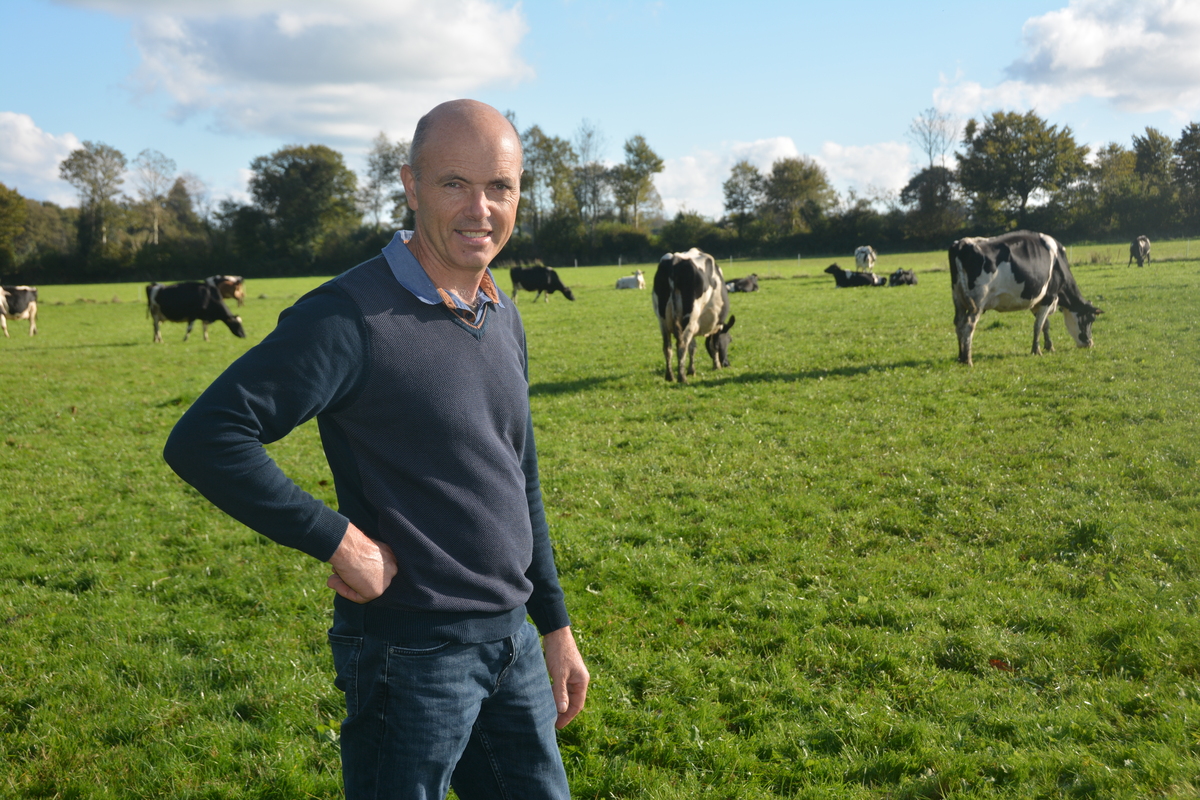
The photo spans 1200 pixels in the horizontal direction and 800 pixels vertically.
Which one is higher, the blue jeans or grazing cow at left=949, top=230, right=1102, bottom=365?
grazing cow at left=949, top=230, right=1102, bottom=365

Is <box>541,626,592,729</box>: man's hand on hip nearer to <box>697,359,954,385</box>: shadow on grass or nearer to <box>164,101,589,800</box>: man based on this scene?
<box>164,101,589,800</box>: man

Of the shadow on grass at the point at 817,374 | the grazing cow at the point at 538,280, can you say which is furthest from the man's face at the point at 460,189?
the grazing cow at the point at 538,280

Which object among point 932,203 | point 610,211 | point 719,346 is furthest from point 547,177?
point 719,346

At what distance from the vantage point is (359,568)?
1.89 meters

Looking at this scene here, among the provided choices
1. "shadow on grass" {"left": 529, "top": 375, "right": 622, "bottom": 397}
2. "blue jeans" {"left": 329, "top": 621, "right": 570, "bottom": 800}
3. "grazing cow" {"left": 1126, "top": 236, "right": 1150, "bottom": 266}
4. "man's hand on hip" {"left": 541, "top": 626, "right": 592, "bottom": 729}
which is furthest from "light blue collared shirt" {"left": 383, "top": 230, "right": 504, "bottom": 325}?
"grazing cow" {"left": 1126, "top": 236, "right": 1150, "bottom": 266}

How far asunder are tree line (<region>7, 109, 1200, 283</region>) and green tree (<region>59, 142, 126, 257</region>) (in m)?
0.14

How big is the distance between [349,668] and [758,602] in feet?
14.1

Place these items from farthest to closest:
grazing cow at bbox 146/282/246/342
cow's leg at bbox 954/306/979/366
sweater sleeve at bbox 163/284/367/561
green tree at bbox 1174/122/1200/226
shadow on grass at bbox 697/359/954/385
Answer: green tree at bbox 1174/122/1200/226, grazing cow at bbox 146/282/246/342, shadow on grass at bbox 697/359/954/385, cow's leg at bbox 954/306/979/366, sweater sleeve at bbox 163/284/367/561

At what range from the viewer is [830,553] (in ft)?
21.7

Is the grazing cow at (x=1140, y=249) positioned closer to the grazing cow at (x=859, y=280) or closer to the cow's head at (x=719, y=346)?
the grazing cow at (x=859, y=280)

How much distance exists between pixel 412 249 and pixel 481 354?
40cm

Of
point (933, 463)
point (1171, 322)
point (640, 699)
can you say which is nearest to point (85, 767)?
point (640, 699)

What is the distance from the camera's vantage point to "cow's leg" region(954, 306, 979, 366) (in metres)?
14.1

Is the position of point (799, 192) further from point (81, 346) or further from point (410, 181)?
point (410, 181)
